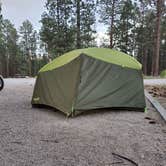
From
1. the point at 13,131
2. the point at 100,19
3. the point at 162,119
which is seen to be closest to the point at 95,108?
the point at 162,119

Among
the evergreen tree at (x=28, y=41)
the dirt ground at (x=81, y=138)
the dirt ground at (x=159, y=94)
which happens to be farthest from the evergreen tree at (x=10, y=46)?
the dirt ground at (x=81, y=138)

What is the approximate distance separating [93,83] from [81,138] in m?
1.84

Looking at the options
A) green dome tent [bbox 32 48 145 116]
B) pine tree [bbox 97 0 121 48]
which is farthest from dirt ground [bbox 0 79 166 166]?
pine tree [bbox 97 0 121 48]

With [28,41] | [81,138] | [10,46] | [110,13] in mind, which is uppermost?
[110,13]

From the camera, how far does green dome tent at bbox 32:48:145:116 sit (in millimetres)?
5070

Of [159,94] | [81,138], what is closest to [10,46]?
[159,94]

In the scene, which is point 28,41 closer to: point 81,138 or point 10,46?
point 10,46

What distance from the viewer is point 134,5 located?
27938 millimetres

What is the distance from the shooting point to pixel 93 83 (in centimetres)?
526

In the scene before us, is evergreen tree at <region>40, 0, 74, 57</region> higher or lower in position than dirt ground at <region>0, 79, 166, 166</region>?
higher

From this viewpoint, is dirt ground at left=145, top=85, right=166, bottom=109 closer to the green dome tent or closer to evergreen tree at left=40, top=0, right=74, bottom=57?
the green dome tent

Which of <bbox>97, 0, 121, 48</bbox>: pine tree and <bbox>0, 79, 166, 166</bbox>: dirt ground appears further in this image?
<bbox>97, 0, 121, 48</bbox>: pine tree

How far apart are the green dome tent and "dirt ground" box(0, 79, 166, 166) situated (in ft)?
0.81

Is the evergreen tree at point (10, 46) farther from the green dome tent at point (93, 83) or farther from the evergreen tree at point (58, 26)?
the green dome tent at point (93, 83)
